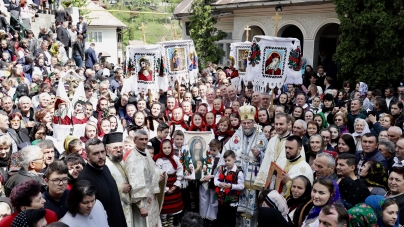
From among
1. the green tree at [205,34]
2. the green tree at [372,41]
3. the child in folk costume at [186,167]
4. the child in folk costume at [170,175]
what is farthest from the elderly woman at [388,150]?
the green tree at [205,34]

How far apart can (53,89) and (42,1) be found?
12.6 meters

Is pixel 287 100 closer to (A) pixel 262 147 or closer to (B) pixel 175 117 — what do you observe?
(B) pixel 175 117

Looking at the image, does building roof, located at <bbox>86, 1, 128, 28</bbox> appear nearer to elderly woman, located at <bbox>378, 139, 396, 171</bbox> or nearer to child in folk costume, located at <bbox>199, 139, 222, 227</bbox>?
child in folk costume, located at <bbox>199, 139, 222, 227</bbox>

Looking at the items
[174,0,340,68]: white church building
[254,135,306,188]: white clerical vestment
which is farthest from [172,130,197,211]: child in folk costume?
[174,0,340,68]: white church building

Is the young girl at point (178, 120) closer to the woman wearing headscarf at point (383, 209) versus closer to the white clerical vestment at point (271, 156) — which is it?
the white clerical vestment at point (271, 156)

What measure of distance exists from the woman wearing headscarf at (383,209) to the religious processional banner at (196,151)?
3089 millimetres

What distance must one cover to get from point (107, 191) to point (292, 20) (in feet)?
48.3

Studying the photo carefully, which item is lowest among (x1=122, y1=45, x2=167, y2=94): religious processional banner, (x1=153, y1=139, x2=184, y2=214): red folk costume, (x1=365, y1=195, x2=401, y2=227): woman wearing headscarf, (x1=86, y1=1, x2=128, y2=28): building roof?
(x1=153, y1=139, x2=184, y2=214): red folk costume

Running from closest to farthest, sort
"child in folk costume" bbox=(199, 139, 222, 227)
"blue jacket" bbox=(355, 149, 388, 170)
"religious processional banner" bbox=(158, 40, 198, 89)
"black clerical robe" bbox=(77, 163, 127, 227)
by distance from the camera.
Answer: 1. "black clerical robe" bbox=(77, 163, 127, 227)
2. "blue jacket" bbox=(355, 149, 388, 170)
3. "child in folk costume" bbox=(199, 139, 222, 227)
4. "religious processional banner" bbox=(158, 40, 198, 89)

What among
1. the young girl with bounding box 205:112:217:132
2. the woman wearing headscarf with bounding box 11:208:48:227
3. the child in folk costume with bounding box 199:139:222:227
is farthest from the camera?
the young girl with bounding box 205:112:217:132

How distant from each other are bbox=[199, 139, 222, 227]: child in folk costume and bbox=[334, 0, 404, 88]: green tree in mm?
7273

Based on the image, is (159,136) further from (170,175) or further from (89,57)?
(89,57)

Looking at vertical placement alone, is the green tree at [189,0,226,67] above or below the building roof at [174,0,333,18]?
below

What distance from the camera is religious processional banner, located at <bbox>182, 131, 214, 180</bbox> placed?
21.7 ft
